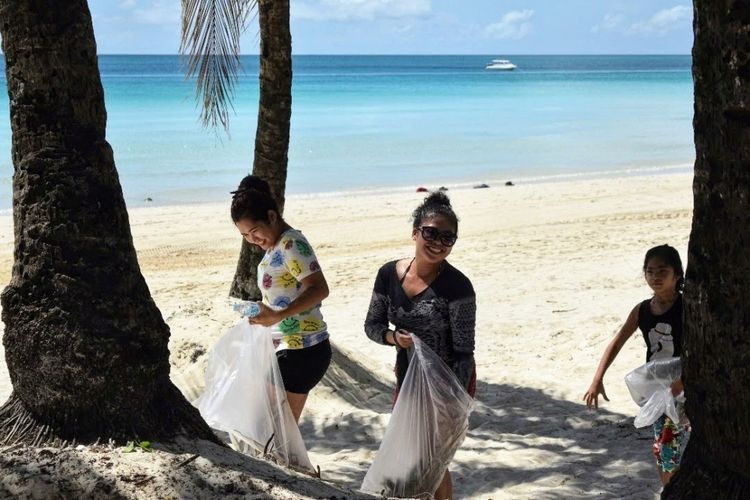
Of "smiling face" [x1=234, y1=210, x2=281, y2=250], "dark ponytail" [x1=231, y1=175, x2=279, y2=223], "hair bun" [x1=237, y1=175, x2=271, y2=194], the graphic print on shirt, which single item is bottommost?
the graphic print on shirt

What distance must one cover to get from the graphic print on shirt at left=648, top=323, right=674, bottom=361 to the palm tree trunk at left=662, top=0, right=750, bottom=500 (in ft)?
5.14

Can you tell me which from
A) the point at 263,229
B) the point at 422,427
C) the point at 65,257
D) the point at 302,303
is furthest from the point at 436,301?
the point at 65,257

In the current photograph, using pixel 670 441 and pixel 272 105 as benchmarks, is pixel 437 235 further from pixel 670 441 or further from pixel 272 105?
pixel 272 105

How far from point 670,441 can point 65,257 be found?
8.90 ft

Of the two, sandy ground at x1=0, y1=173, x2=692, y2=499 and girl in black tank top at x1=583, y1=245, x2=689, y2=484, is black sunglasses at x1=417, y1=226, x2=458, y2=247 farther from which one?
sandy ground at x1=0, y1=173, x2=692, y2=499

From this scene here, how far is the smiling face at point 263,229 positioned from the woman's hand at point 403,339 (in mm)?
841

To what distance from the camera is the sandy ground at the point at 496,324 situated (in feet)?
17.3

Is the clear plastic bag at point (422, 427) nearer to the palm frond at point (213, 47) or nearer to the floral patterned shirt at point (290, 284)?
the floral patterned shirt at point (290, 284)

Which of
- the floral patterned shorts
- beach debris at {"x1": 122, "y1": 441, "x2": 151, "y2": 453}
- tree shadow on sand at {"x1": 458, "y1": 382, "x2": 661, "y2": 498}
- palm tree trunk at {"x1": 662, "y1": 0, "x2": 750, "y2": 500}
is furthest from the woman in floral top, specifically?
palm tree trunk at {"x1": 662, "y1": 0, "x2": 750, "y2": 500}

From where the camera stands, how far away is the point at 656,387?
4207 mm

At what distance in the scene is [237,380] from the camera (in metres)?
4.58

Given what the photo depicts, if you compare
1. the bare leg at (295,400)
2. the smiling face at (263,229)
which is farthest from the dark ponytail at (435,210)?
the bare leg at (295,400)

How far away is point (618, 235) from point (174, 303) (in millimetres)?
6732

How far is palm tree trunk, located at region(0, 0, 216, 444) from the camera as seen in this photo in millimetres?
3455
